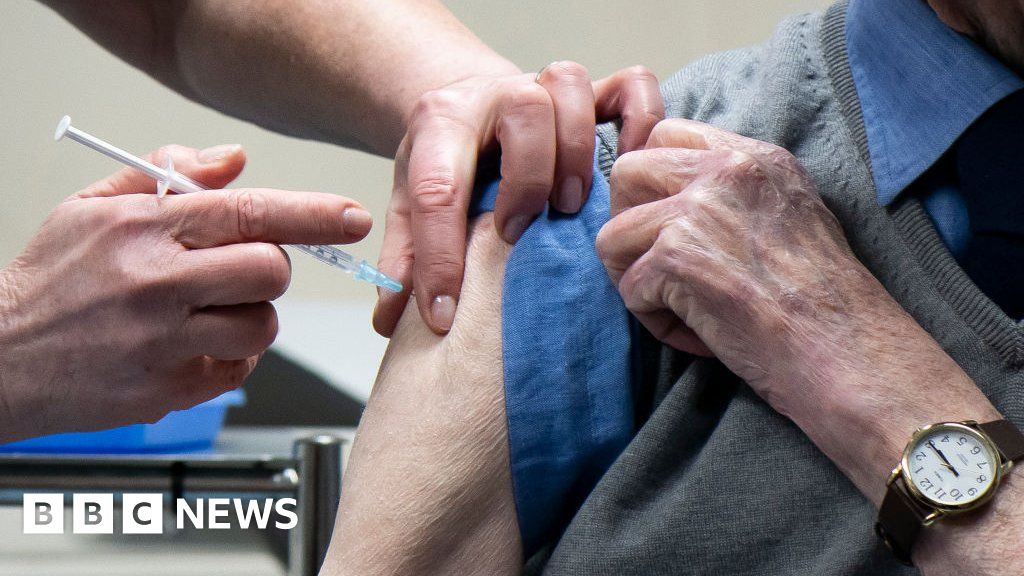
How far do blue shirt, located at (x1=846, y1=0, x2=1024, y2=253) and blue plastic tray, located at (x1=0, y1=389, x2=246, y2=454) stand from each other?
118 cm

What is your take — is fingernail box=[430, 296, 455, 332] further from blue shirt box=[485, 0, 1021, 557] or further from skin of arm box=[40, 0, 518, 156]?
skin of arm box=[40, 0, 518, 156]

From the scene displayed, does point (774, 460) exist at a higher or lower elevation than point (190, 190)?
lower

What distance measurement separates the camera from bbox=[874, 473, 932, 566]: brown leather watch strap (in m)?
0.69

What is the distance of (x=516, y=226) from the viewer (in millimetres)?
851

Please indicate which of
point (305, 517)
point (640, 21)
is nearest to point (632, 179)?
point (305, 517)

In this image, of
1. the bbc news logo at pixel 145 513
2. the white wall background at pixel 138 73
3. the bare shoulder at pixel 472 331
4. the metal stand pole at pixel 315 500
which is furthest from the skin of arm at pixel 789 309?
the white wall background at pixel 138 73

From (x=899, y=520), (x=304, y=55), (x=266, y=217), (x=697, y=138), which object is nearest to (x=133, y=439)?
(x=304, y=55)

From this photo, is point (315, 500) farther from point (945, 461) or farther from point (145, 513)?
point (945, 461)

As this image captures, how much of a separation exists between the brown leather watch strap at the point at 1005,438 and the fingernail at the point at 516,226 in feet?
1.32

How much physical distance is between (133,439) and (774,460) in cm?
118

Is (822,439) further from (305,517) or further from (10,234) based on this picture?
(10,234)

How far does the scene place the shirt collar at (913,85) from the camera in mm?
763

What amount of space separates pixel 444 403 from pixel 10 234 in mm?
2508

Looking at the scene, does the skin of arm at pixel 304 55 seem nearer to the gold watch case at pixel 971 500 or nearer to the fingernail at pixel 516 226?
the fingernail at pixel 516 226
